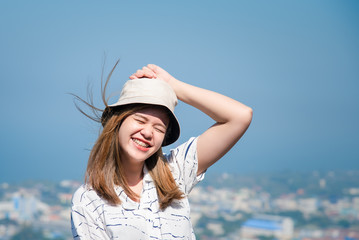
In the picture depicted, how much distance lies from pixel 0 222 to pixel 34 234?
101 cm

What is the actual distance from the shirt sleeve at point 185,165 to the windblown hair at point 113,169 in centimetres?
4

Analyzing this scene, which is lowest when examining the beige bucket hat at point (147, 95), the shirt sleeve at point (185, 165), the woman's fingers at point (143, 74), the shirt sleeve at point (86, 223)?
the shirt sleeve at point (86, 223)

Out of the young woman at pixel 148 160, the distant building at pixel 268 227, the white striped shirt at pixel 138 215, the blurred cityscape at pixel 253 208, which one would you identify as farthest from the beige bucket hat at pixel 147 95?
the distant building at pixel 268 227

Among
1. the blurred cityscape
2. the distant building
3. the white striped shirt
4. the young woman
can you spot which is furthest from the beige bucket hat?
the distant building

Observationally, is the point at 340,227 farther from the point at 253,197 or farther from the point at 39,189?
the point at 39,189

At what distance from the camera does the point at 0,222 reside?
12.2m

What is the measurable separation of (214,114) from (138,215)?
347mm

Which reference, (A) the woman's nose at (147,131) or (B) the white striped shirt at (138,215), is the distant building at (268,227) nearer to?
(B) the white striped shirt at (138,215)

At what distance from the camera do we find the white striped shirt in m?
1.17

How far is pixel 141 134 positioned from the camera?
1.18 meters

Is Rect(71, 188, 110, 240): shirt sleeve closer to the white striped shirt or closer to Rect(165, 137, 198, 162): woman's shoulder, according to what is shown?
the white striped shirt

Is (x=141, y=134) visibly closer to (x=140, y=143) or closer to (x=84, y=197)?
(x=140, y=143)

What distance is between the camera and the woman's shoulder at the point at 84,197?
119 centimetres

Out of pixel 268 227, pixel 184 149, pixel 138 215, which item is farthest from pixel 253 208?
pixel 138 215
